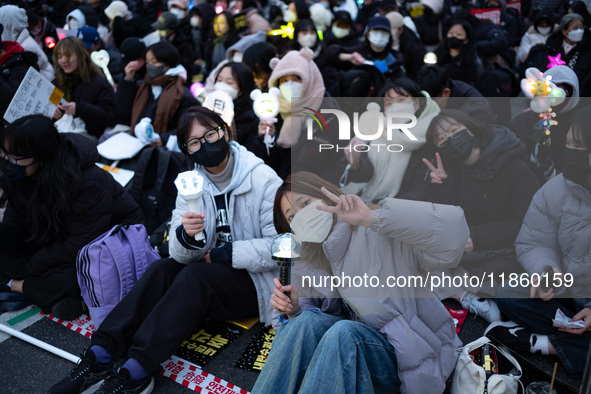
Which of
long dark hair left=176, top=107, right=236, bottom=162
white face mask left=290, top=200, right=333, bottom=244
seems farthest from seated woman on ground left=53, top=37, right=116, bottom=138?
white face mask left=290, top=200, right=333, bottom=244

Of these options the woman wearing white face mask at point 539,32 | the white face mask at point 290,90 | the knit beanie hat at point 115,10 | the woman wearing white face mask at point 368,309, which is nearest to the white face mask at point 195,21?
the knit beanie hat at point 115,10

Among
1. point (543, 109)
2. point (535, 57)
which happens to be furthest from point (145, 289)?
point (535, 57)

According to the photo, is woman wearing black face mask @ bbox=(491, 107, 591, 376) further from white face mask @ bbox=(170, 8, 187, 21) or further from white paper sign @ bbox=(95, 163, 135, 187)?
white face mask @ bbox=(170, 8, 187, 21)

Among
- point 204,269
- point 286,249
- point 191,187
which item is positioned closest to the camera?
point 286,249

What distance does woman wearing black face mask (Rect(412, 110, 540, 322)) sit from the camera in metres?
2.80

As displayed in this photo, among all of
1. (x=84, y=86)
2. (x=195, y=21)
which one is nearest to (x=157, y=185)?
(x=84, y=86)

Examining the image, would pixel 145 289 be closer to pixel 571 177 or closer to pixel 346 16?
Result: pixel 571 177

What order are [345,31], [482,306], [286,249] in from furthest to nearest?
[345,31] < [482,306] < [286,249]

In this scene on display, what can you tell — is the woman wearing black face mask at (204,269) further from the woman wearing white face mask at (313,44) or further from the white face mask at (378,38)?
the white face mask at (378,38)

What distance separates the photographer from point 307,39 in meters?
5.66

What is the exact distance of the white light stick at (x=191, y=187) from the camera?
2213mm

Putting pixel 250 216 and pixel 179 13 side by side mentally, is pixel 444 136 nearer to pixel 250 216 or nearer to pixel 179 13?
pixel 250 216

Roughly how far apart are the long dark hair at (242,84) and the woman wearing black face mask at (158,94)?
0.63 m

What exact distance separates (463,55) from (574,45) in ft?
4.18
